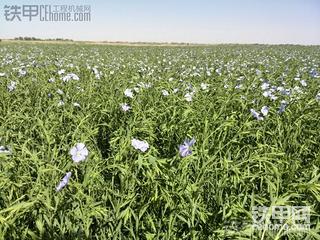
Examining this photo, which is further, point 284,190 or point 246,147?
point 246,147

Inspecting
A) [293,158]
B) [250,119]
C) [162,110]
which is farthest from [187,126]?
[293,158]

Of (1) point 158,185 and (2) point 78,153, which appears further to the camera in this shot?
(1) point 158,185

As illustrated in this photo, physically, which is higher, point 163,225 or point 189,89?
point 189,89

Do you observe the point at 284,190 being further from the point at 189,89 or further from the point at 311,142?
the point at 189,89

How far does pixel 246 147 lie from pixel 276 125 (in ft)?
1.49

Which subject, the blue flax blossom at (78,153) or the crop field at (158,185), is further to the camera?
the blue flax blossom at (78,153)

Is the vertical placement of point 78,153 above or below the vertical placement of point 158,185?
above

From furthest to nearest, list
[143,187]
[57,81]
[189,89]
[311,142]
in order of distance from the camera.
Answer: [57,81] < [189,89] < [311,142] < [143,187]

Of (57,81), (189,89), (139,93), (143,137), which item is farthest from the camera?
(57,81)

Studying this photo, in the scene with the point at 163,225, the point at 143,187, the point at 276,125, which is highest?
the point at 276,125

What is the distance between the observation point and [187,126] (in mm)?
3336

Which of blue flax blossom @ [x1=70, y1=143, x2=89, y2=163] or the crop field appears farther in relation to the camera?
blue flax blossom @ [x1=70, y1=143, x2=89, y2=163]

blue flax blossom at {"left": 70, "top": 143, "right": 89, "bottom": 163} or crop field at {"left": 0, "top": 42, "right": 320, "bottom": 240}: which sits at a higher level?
blue flax blossom at {"left": 70, "top": 143, "right": 89, "bottom": 163}

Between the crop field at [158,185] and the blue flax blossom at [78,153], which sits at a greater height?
the blue flax blossom at [78,153]
